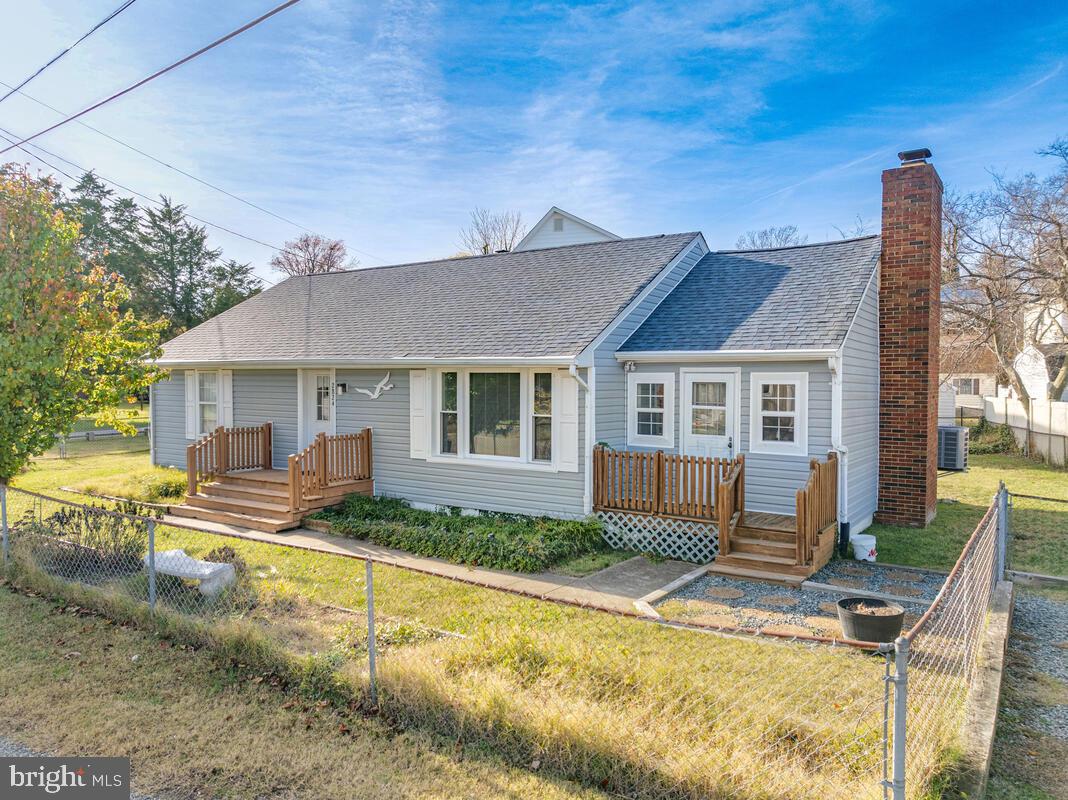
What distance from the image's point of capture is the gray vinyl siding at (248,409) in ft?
46.1

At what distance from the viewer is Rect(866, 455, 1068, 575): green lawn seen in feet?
30.7

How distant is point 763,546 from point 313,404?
9365 millimetres

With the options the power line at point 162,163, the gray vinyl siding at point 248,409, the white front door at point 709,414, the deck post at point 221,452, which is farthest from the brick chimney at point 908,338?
the power line at point 162,163

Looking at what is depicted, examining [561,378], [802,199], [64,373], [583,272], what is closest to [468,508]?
[561,378]

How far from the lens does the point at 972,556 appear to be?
5.41 m

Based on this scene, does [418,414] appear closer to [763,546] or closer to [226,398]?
[226,398]

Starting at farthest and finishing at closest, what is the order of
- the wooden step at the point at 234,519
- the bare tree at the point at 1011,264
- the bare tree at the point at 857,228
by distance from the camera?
the bare tree at the point at 857,228, the bare tree at the point at 1011,264, the wooden step at the point at 234,519

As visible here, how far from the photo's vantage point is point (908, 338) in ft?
37.3

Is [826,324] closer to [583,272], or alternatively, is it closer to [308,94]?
[583,272]

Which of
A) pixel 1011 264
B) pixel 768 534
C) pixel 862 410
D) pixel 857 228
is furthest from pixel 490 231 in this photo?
pixel 768 534

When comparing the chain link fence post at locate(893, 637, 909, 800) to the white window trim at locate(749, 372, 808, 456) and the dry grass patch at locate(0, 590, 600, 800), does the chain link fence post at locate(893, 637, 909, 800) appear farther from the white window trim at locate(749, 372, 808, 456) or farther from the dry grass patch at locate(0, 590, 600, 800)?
the white window trim at locate(749, 372, 808, 456)

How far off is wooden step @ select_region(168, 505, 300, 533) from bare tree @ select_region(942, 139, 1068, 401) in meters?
23.8

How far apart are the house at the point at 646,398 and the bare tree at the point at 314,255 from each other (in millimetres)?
35321

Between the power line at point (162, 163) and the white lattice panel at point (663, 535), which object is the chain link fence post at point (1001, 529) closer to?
the white lattice panel at point (663, 535)
